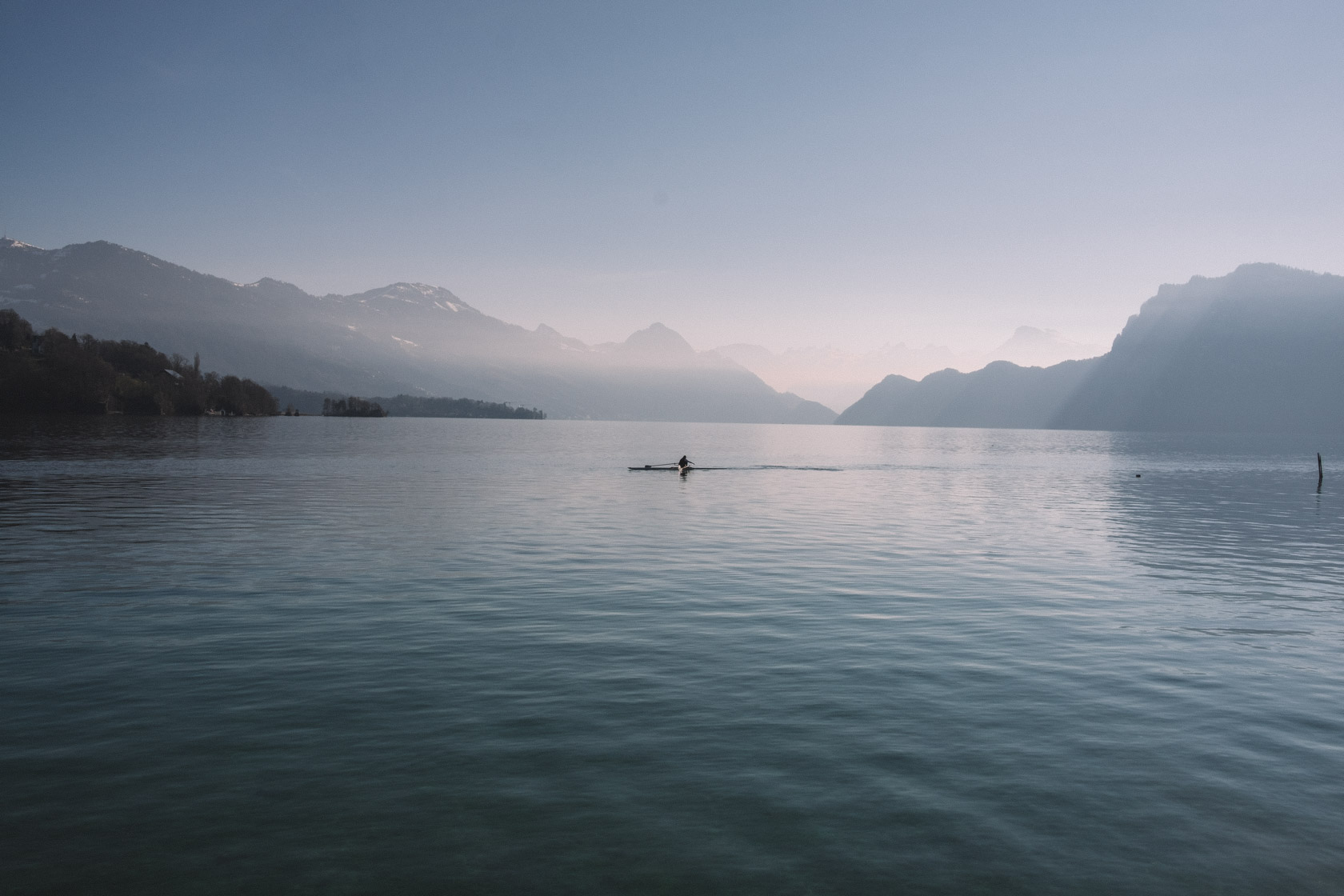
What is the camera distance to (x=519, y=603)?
2570 cm

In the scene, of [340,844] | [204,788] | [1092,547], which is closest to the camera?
[340,844]

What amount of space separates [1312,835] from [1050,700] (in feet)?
19.0

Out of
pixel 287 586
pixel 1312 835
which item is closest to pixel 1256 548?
pixel 1312 835

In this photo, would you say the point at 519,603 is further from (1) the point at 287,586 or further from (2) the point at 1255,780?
(2) the point at 1255,780

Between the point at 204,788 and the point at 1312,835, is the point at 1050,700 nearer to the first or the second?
the point at 1312,835

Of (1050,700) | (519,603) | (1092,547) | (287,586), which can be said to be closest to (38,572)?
(287,586)

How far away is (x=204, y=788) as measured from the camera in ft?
39.4

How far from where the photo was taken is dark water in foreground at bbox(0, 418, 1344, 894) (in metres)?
10.3

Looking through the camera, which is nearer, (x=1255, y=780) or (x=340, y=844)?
(x=340, y=844)

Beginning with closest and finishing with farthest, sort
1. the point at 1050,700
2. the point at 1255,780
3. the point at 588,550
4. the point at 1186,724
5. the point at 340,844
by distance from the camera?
the point at 340,844, the point at 1255,780, the point at 1186,724, the point at 1050,700, the point at 588,550

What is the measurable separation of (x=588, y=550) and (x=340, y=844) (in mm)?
26975

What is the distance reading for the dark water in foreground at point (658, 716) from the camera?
33.7 ft

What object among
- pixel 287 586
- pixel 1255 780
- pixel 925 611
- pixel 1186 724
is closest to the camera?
pixel 1255 780

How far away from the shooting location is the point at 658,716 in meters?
15.4
